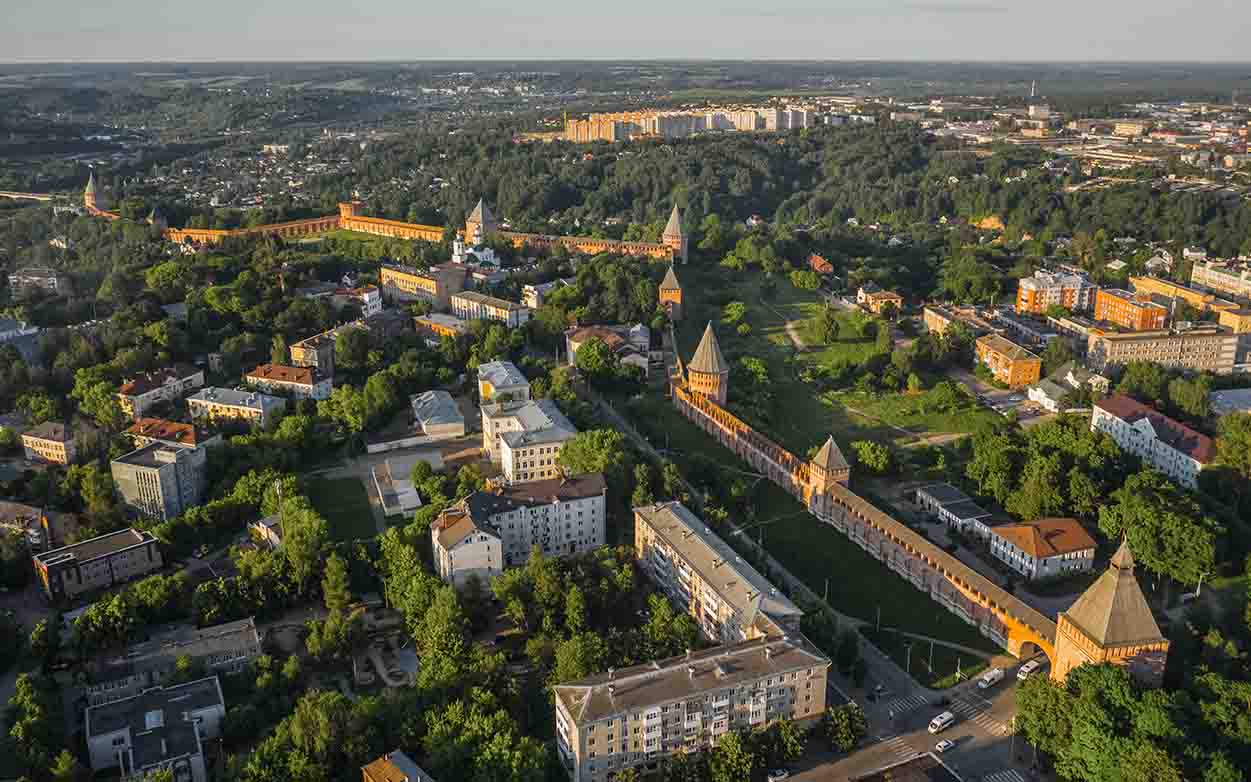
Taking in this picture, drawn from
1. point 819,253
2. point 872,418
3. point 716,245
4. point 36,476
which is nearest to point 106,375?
point 36,476

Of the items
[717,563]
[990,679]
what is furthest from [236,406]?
[990,679]

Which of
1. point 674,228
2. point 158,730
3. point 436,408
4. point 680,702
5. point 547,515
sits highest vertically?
point 674,228

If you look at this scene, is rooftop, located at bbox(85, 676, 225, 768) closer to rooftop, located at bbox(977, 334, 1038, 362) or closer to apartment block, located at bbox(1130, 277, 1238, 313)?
rooftop, located at bbox(977, 334, 1038, 362)

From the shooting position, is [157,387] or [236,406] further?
[157,387]

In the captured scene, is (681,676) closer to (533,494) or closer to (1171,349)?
(533,494)

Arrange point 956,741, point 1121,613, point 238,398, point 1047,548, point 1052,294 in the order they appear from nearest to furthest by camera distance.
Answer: point 1121,613 < point 956,741 < point 1047,548 < point 238,398 < point 1052,294

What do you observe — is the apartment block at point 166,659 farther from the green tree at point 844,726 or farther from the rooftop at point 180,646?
the green tree at point 844,726

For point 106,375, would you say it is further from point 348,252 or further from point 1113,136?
point 1113,136
